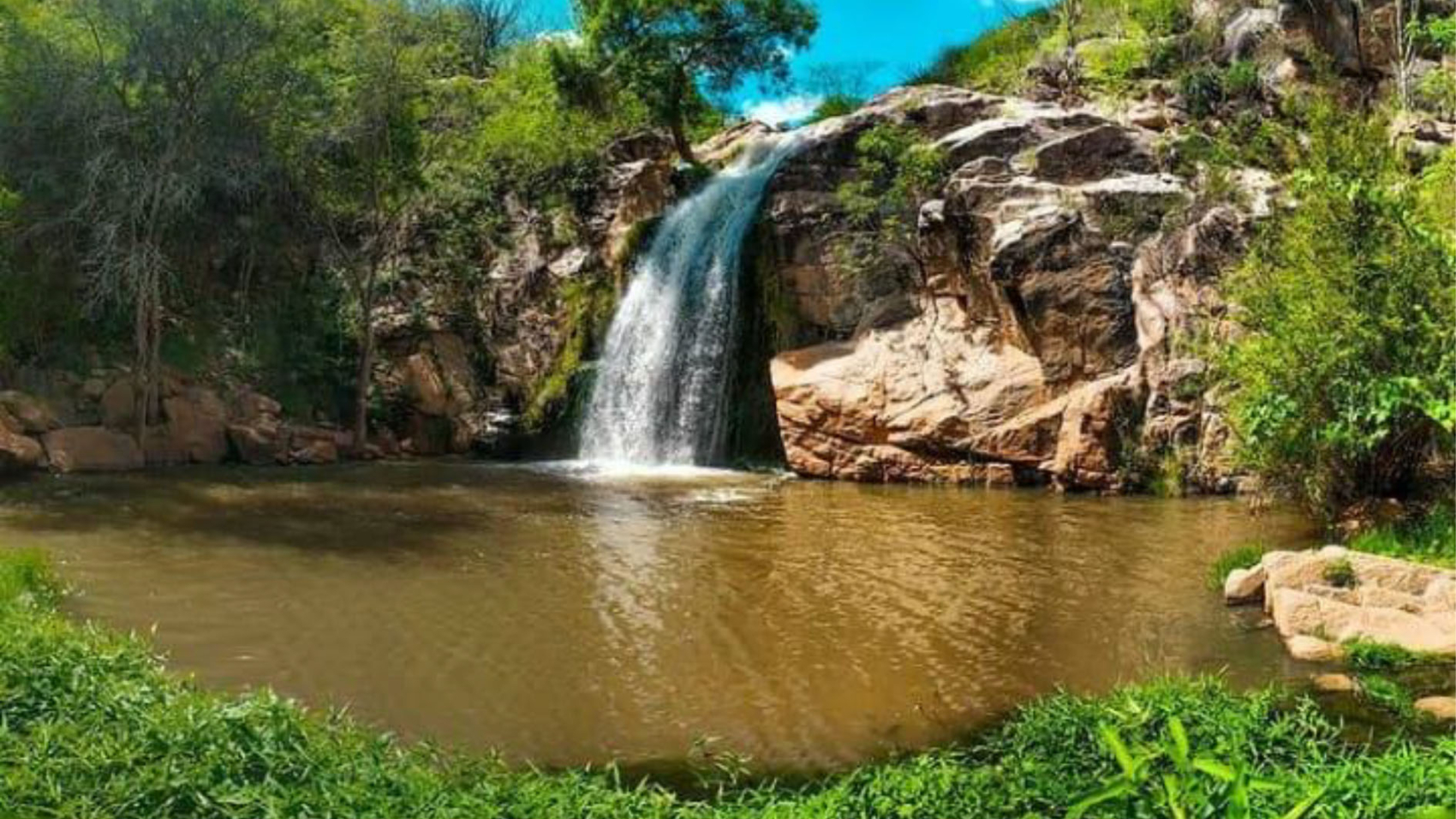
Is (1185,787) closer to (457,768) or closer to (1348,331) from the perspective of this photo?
(457,768)

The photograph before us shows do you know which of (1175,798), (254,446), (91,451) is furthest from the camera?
(254,446)

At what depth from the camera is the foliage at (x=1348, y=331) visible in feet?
35.3

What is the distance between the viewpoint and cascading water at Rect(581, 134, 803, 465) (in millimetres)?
24281

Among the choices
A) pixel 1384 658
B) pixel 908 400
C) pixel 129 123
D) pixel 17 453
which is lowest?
pixel 1384 658

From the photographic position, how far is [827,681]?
8.53 meters

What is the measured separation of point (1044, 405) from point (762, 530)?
7.58 metres

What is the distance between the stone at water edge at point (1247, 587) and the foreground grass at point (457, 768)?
448cm

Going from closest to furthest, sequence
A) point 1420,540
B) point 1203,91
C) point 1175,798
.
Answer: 1. point 1175,798
2. point 1420,540
3. point 1203,91

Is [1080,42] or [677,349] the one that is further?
[1080,42]

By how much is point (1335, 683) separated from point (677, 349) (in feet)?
A: 59.6

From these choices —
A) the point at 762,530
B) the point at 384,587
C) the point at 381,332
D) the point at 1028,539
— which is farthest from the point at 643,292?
the point at 384,587

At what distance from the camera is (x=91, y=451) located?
20875 mm

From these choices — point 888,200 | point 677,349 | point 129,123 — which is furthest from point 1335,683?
point 129,123

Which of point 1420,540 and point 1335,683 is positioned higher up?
point 1420,540
